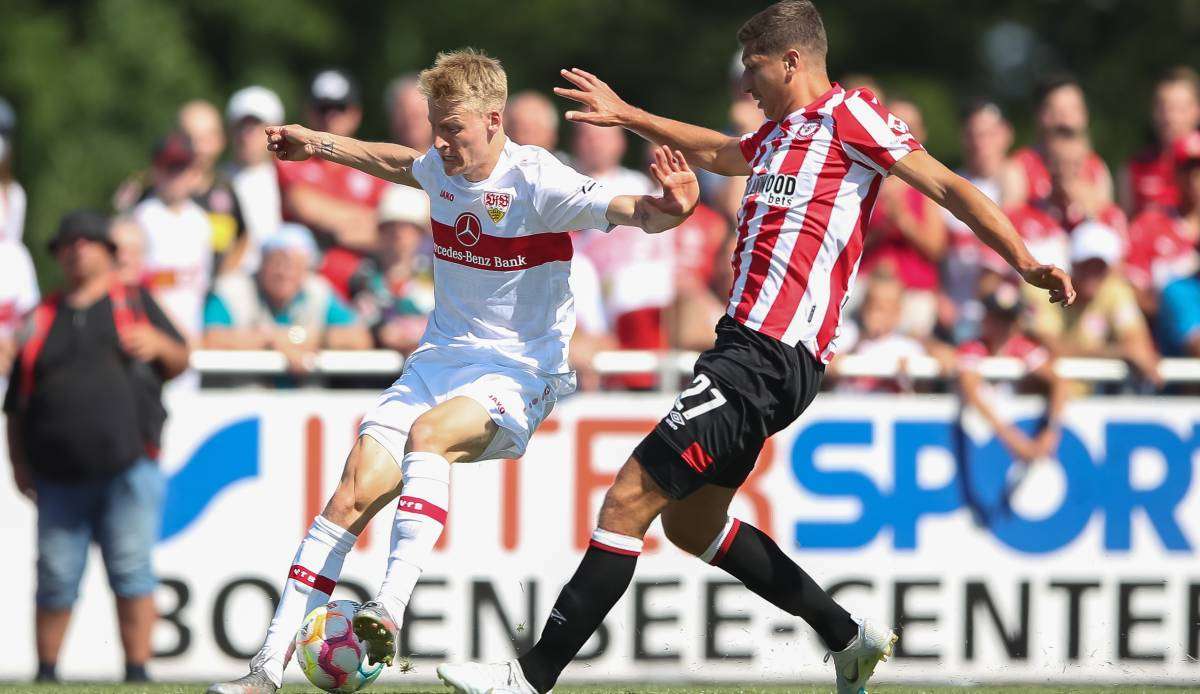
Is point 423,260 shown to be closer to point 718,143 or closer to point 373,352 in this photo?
point 373,352

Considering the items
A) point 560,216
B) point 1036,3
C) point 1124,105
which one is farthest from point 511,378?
point 1036,3

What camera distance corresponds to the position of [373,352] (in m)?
10.1

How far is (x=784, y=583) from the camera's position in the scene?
7.17 metres

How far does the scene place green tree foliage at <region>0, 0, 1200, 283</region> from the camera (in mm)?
20250

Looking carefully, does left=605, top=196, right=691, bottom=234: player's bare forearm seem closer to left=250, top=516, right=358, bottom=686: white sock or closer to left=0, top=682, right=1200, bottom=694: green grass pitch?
left=250, top=516, right=358, bottom=686: white sock

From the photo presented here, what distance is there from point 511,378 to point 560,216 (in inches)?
26.7

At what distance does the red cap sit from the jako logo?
2267mm

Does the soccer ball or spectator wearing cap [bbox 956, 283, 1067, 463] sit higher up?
spectator wearing cap [bbox 956, 283, 1067, 463]

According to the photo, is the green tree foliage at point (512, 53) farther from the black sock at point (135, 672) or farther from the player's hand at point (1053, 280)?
the player's hand at point (1053, 280)

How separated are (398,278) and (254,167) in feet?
5.75

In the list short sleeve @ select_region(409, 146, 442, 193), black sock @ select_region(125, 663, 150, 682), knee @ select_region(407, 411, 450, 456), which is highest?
short sleeve @ select_region(409, 146, 442, 193)

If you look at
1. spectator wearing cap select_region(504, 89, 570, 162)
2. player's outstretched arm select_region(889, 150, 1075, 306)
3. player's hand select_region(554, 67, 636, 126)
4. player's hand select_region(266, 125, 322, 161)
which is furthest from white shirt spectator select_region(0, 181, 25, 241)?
player's outstretched arm select_region(889, 150, 1075, 306)

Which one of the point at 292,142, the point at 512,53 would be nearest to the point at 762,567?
the point at 292,142

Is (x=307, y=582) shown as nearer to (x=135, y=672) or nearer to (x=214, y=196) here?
(x=135, y=672)
